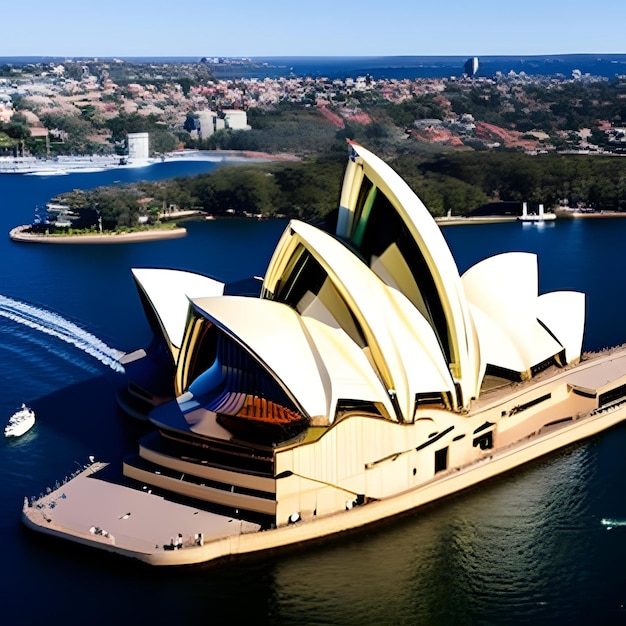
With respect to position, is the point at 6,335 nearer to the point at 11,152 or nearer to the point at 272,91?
the point at 11,152

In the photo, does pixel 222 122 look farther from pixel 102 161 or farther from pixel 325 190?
pixel 325 190

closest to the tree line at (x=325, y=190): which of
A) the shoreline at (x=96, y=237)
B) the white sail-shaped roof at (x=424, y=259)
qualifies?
the shoreline at (x=96, y=237)

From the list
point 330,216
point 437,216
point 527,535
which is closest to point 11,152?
point 437,216

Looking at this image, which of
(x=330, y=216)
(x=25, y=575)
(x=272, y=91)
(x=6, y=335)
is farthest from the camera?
(x=272, y=91)

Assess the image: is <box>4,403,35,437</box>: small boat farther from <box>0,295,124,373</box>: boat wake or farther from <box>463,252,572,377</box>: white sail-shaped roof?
<box>463,252,572,377</box>: white sail-shaped roof

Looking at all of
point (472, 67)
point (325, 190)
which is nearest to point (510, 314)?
point (325, 190)
